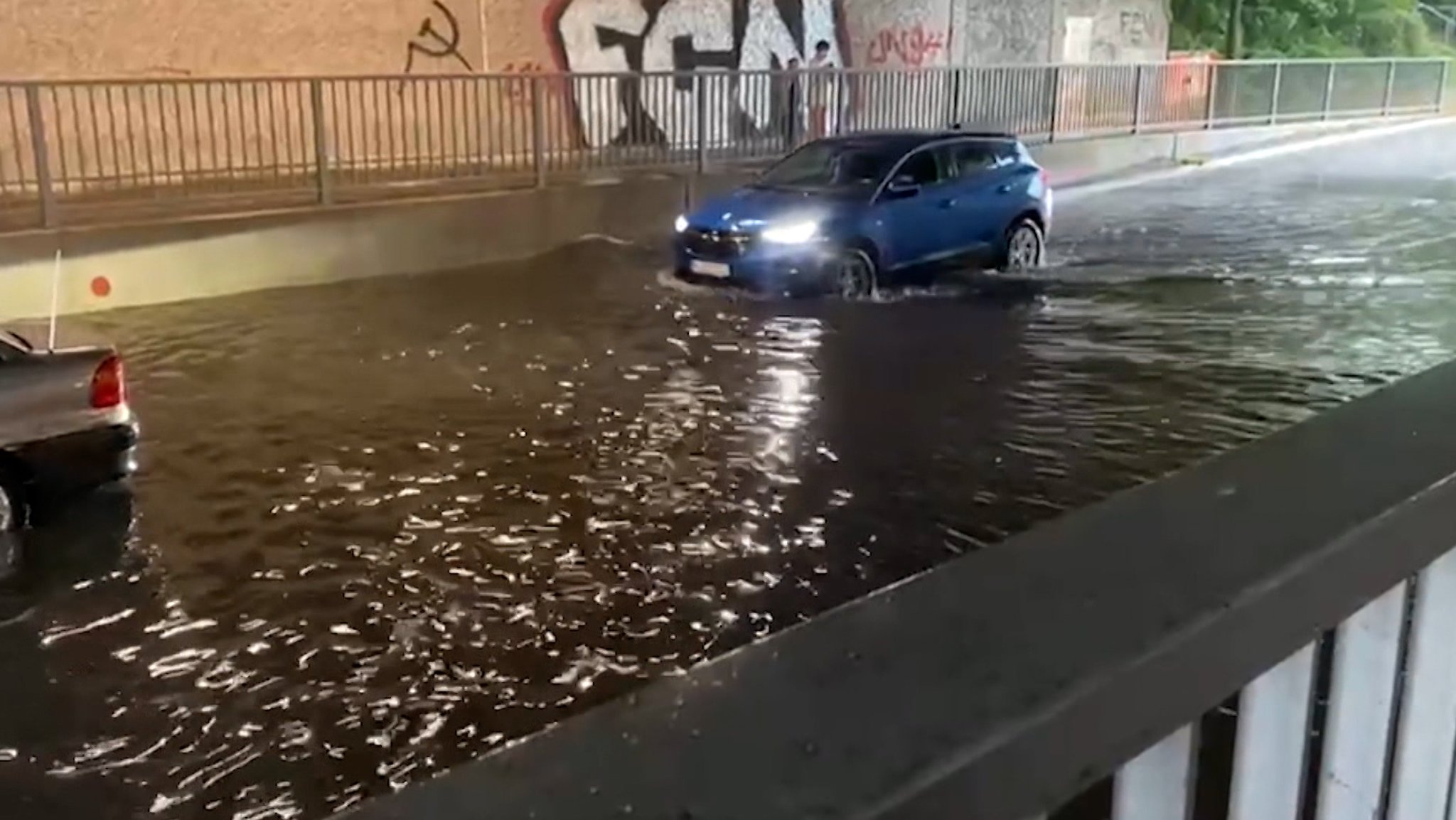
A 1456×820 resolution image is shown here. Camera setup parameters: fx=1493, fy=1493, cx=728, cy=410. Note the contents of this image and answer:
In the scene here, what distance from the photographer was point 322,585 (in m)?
6.34

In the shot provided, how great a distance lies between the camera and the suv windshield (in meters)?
14.7

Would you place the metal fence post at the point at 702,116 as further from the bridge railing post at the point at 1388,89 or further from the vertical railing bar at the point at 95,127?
the bridge railing post at the point at 1388,89

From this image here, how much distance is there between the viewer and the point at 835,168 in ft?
49.1

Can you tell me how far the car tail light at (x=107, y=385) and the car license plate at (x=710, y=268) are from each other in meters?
7.55

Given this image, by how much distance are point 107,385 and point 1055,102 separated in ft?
64.9

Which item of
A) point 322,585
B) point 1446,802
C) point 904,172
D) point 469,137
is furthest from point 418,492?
point 469,137

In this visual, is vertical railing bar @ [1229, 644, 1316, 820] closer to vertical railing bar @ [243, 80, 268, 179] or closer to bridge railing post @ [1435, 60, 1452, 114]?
vertical railing bar @ [243, 80, 268, 179]

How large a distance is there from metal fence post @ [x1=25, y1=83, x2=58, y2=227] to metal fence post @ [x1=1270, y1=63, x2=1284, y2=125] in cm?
2522

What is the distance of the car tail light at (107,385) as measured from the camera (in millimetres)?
7234

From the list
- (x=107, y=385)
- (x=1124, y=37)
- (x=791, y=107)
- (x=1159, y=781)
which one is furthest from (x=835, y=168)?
(x=1124, y=37)

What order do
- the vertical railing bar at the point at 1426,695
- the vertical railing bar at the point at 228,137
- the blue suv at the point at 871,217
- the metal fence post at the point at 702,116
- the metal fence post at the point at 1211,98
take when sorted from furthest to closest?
the metal fence post at the point at 1211,98 < the metal fence post at the point at 702,116 < the vertical railing bar at the point at 228,137 < the blue suv at the point at 871,217 < the vertical railing bar at the point at 1426,695

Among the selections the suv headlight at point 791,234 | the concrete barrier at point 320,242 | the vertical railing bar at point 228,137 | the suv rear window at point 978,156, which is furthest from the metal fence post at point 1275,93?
the vertical railing bar at point 228,137

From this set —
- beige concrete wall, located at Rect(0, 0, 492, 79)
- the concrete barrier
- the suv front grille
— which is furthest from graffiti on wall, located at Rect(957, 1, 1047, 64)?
the suv front grille

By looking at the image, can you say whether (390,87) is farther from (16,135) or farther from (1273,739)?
(1273,739)
